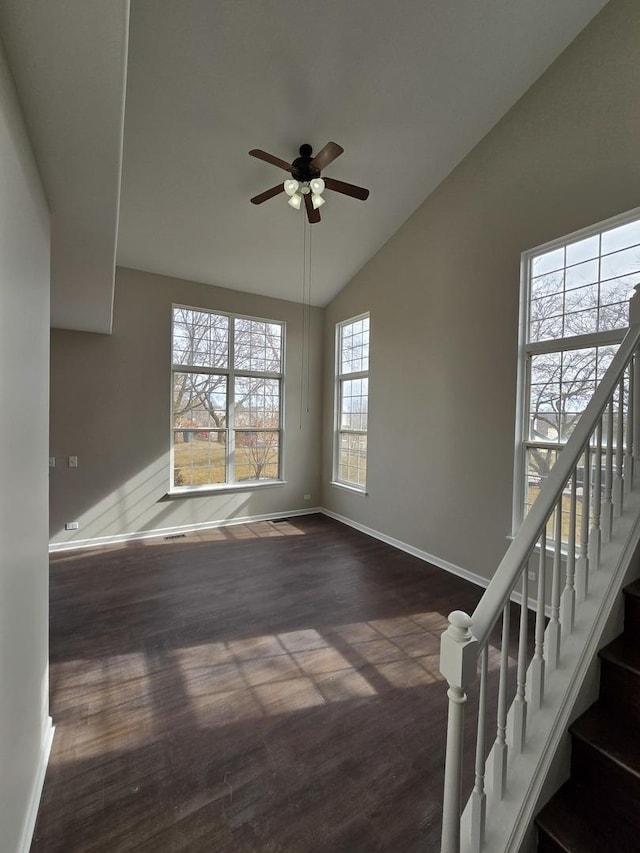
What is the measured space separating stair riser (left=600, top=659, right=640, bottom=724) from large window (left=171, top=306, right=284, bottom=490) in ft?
15.3

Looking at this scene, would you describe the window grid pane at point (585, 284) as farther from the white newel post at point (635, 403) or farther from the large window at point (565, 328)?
the white newel post at point (635, 403)

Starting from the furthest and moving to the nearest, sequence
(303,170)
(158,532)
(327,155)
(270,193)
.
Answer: (158,532), (270,193), (303,170), (327,155)

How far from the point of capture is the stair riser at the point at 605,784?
1.17 meters

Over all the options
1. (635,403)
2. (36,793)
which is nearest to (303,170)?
(635,403)

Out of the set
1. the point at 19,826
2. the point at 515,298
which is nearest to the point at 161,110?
the point at 515,298

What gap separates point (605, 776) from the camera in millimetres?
1229

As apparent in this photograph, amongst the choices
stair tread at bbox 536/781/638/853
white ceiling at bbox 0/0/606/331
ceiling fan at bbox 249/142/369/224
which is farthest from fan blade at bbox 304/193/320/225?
stair tread at bbox 536/781/638/853

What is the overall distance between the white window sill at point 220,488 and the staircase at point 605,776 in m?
4.59

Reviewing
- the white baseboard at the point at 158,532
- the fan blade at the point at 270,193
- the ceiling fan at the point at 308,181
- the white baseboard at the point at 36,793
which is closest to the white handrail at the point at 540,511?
the white baseboard at the point at 36,793

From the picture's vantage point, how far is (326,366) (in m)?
6.13

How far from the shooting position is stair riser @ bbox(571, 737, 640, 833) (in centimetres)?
117

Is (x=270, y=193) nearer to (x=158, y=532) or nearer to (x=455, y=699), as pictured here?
(x=455, y=699)

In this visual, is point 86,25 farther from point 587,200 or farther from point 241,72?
point 587,200

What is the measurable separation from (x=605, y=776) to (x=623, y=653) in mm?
401
